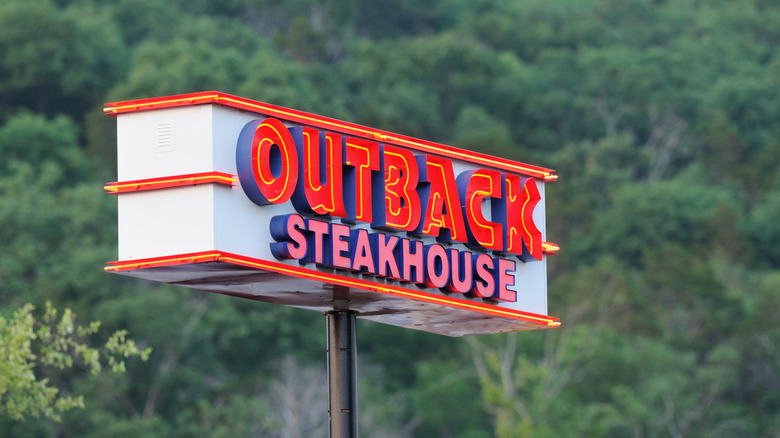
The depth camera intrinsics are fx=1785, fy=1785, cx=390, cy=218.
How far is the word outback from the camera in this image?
21109 millimetres

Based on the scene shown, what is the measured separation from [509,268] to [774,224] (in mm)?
84841

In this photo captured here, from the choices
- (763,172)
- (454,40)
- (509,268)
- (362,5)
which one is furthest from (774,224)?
(509,268)

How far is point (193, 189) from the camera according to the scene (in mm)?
20422

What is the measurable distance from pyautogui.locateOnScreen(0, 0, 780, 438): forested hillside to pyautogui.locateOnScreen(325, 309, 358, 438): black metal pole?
4985cm

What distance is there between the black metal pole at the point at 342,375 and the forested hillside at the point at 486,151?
49852 millimetres

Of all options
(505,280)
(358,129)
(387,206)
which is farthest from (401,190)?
(505,280)

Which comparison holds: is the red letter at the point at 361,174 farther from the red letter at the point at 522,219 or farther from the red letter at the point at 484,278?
the red letter at the point at 522,219

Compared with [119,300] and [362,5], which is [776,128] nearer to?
[362,5]

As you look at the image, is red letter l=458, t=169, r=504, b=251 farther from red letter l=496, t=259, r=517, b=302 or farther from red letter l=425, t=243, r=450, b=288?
red letter l=425, t=243, r=450, b=288

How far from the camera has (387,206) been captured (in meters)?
22.9

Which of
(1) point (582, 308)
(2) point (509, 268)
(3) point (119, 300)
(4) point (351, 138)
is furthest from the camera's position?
(1) point (582, 308)

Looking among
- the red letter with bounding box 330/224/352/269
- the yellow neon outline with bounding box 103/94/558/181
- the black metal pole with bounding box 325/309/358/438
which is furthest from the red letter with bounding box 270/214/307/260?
the black metal pole with bounding box 325/309/358/438

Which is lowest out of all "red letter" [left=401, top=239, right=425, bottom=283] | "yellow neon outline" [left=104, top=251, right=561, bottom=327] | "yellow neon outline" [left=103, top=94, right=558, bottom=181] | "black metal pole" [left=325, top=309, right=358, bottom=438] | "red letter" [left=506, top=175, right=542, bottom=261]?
"black metal pole" [left=325, top=309, right=358, bottom=438]

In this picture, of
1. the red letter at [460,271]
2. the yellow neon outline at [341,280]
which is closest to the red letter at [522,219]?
the yellow neon outline at [341,280]
